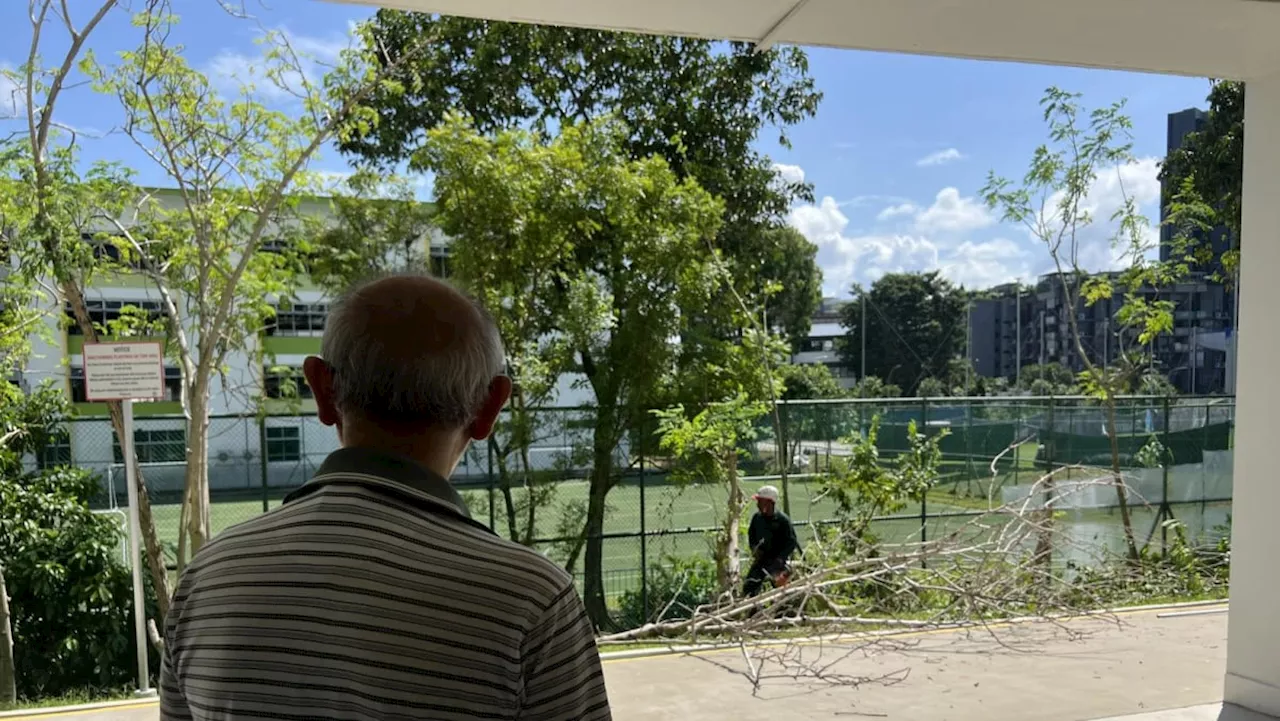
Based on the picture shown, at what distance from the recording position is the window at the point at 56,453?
21.2 feet

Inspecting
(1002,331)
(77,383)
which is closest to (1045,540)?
(1002,331)

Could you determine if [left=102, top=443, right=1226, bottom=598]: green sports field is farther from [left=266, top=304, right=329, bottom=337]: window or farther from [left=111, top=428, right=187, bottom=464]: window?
[left=111, top=428, right=187, bottom=464]: window

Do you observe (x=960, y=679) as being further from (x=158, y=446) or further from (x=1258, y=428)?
(x=158, y=446)

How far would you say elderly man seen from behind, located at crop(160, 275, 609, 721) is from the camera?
0.85m

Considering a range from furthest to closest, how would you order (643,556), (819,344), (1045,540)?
(819,344), (643,556), (1045,540)

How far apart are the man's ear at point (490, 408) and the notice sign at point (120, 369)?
15.0ft

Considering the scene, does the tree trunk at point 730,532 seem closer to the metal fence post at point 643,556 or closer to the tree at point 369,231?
the metal fence post at point 643,556

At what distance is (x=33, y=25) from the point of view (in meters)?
5.03

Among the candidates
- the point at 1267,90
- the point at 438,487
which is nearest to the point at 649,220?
the point at 1267,90

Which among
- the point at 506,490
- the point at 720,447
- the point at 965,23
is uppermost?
the point at 965,23

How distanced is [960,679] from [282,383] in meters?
5.26

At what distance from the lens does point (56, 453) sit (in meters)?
6.53

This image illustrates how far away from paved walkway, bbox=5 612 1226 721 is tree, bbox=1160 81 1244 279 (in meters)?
Result: 4.47

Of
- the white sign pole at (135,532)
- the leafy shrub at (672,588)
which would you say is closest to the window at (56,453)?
the white sign pole at (135,532)
